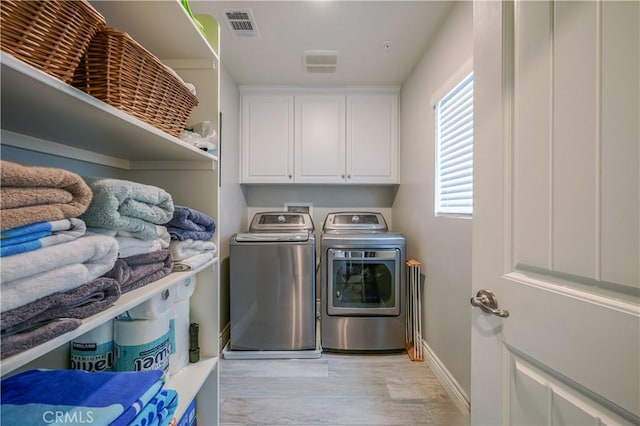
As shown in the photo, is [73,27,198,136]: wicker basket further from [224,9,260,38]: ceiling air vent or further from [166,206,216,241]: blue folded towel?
[224,9,260,38]: ceiling air vent

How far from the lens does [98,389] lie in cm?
62

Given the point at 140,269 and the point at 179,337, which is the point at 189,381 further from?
the point at 140,269

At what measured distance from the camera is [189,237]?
100 centimetres

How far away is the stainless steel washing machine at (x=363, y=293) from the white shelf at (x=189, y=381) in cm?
118

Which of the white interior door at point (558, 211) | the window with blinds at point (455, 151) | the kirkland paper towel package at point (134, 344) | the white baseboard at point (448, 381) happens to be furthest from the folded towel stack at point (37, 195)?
the white baseboard at point (448, 381)

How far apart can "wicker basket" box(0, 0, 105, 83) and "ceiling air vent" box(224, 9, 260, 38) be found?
139 cm

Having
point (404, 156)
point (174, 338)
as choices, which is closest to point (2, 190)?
point (174, 338)

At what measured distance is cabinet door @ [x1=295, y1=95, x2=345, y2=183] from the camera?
8.64 ft

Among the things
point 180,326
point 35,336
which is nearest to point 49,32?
point 35,336

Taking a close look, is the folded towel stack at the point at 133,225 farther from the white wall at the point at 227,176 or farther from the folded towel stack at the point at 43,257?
the white wall at the point at 227,176

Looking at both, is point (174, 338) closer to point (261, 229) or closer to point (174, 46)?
point (174, 46)

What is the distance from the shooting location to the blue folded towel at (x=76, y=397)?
1.80 feet

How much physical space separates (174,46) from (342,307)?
1.99 metres

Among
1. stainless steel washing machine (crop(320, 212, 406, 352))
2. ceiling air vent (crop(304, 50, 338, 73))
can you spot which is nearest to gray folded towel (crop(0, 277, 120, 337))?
stainless steel washing machine (crop(320, 212, 406, 352))
